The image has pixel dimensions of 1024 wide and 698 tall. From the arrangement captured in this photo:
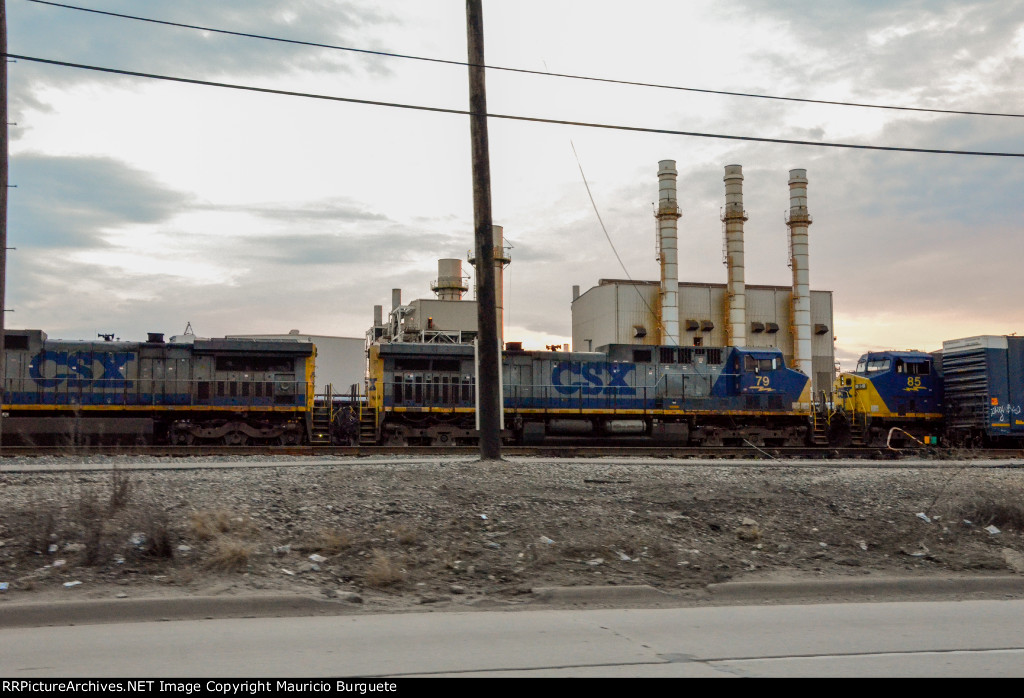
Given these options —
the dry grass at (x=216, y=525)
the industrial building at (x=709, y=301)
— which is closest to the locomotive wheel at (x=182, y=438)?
the dry grass at (x=216, y=525)

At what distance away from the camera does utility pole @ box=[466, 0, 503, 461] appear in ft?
45.3

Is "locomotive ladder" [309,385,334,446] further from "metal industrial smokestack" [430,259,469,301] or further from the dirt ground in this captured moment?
"metal industrial smokestack" [430,259,469,301]

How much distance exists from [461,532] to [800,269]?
48.7m

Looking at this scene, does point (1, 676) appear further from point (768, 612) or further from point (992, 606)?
point (992, 606)

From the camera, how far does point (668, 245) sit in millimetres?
51500

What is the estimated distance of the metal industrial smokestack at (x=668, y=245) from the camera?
168ft

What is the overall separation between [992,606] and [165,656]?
720 centimetres

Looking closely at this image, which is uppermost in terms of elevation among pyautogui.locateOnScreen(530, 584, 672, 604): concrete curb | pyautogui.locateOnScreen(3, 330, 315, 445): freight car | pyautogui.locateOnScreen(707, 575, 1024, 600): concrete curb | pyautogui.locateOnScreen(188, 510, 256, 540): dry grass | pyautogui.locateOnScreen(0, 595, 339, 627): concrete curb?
pyautogui.locateOnScreen(3, 330, 315, 445): freight car

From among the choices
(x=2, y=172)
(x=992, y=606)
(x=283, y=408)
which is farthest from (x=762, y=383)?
(x=2, y=172)

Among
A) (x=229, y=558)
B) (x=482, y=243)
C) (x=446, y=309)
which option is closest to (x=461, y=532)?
(x=229, y=558)

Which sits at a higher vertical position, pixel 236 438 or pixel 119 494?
pixel 119 494

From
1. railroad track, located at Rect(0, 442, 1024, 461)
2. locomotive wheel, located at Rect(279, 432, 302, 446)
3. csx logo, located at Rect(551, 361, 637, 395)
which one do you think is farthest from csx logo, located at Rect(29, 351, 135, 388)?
csx logo, located at Rect(551, 361, 637, 395)

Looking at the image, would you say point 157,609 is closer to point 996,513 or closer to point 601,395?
point 996,513

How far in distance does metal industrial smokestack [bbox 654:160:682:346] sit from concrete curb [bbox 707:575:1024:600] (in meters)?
42.3
